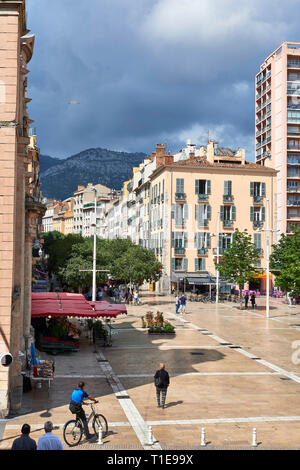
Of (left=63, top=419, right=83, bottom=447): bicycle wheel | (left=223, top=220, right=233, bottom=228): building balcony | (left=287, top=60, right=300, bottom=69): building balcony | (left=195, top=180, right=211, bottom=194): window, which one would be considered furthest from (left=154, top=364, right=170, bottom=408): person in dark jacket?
(left=287, top=60, right=300, bottom=69): building balcony

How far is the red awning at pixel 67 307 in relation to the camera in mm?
23719

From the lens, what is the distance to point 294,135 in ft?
274

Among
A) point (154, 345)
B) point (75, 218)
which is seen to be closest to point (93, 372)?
point (154, 345)

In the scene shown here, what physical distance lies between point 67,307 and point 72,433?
38.9 feet

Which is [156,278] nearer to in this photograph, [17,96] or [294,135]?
[17,96]

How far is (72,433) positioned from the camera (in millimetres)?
13086

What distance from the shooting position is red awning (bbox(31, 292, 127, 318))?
23719 millimetres

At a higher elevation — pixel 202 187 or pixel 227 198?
pixel 202 187

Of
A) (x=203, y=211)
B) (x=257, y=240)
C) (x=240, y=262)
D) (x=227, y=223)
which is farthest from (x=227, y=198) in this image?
(x=240, y=262)

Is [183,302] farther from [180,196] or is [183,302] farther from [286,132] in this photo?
[286,132]

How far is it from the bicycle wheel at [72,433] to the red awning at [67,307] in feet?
34.2

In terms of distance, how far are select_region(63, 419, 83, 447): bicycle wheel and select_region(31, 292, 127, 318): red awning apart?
34.2 ft

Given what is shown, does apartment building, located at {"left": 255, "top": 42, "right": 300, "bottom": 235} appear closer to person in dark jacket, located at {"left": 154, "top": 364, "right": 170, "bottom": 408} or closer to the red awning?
the red awning
